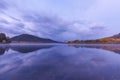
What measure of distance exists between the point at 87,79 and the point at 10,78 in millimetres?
7370

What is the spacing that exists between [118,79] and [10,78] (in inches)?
400

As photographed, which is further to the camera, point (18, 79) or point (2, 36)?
point (2, 36)

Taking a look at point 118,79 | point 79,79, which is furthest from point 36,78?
point 118,79

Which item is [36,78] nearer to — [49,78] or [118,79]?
[49,78]

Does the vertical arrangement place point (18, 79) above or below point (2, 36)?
below

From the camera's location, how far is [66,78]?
1361 centimetres

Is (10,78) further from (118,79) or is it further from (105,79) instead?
(118,79)

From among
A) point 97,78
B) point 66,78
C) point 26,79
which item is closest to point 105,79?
point 97,78

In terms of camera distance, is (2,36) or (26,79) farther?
(2,36)

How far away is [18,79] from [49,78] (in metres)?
2.88

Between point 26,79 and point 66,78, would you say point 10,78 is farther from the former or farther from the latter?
point 66,78

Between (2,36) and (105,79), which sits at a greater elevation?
(2,36)

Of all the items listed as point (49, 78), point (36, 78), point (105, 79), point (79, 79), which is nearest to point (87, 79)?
point (79, 79)

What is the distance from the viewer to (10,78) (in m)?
13.7
